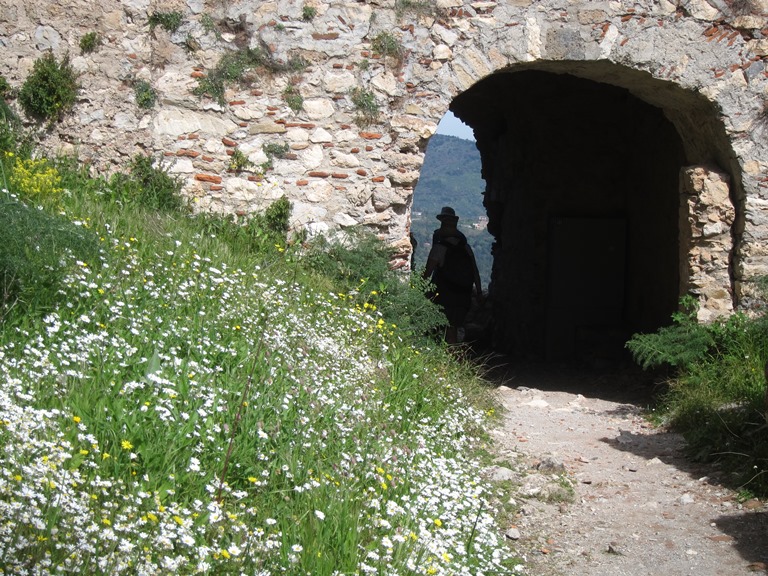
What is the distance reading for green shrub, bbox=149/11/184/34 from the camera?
660 centimetres

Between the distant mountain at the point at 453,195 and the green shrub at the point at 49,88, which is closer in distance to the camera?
the green shrub at the point at 49,88

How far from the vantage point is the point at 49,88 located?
259 inches

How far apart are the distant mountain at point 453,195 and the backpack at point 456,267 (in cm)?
1587

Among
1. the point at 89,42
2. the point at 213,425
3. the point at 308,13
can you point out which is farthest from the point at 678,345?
the point at 89,42

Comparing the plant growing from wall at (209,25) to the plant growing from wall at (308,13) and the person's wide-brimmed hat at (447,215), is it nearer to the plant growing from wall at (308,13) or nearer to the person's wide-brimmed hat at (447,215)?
the plant growing from wall at (308,13)

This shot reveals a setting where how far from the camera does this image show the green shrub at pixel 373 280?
627 centimetres

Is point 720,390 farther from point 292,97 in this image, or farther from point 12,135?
point 12,135

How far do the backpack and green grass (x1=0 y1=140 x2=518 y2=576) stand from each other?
300cm

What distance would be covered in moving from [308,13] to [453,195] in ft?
84.9

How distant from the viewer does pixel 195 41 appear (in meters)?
6.63

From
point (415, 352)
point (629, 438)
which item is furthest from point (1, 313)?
point (629, 438)

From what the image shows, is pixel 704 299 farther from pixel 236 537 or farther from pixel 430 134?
pixel 236 537

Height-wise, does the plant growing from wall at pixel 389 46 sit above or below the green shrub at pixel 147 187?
above

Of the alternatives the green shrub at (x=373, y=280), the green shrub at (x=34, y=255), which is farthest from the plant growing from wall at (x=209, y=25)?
the green shrub at (x=34, y=255)
